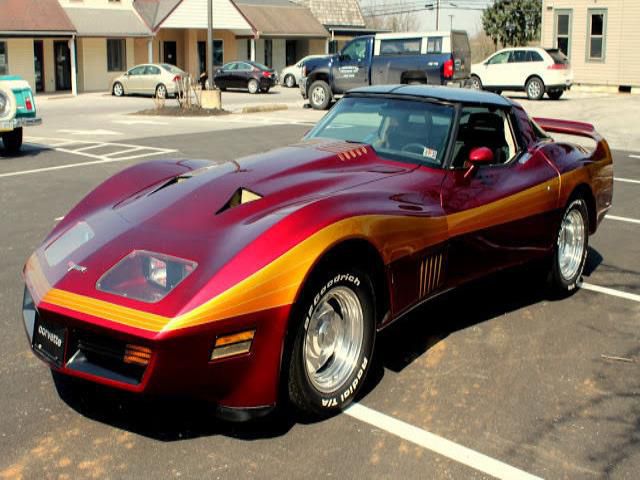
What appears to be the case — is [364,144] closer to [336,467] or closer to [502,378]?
[502,378]

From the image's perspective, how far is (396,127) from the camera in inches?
228

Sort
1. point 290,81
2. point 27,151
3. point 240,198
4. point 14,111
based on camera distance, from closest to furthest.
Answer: point 240,198, point 14,111, point 27,151, point 290,81

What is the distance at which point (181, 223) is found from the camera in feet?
14.3

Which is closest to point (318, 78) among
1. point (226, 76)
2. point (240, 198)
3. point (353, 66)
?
point (353, 66)

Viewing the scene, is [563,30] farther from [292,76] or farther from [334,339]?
[334,339]

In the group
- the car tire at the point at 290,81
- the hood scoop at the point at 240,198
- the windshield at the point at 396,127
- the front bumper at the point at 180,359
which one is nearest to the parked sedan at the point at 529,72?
the car tire at the point at 290,81

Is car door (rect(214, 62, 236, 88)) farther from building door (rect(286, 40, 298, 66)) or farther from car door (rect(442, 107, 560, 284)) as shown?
car door (rect(442, 107, 560, 284))

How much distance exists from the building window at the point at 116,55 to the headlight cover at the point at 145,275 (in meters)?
41.1

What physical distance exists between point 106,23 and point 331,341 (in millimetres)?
40219

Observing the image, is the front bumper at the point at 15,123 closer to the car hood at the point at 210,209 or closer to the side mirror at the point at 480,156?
the car hood at the point at 210,209

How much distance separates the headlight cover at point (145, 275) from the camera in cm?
384

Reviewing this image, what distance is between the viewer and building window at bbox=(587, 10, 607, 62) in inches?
1366

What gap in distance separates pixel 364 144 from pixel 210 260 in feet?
6.81

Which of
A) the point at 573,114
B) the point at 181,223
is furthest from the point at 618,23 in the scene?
the point at 181,223
